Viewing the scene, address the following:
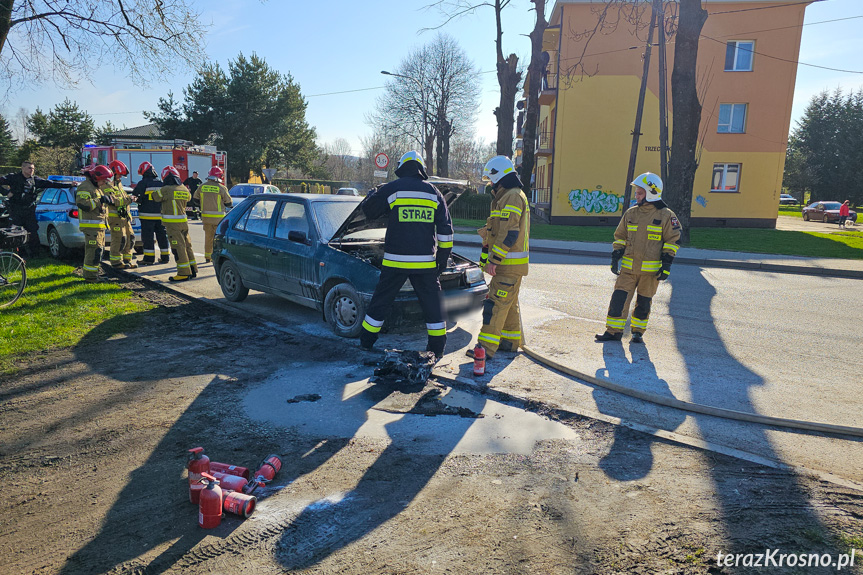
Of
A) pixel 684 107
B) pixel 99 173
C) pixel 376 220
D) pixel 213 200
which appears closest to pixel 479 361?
pixel 376 220

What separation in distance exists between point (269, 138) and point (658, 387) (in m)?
42.9

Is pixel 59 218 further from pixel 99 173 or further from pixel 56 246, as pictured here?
pixel 99 173

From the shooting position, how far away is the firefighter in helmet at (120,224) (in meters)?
9.93

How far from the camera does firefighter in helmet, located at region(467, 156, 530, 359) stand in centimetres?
553

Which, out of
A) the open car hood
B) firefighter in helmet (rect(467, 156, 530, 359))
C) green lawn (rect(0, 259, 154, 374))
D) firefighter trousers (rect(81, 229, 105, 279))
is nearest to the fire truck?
green lawn (rect(0, 259, 154, 374))

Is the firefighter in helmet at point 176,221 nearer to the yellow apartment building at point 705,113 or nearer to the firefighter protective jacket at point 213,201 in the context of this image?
the firefighter protective jacket at point 213,201

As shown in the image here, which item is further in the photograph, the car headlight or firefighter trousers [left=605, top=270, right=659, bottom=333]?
the car headlight

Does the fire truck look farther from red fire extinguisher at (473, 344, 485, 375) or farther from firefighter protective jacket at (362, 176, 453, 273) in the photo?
red fire extinguisher at (473, 344, 485, 375)

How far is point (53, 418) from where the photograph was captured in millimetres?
4129

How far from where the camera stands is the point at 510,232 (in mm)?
5477

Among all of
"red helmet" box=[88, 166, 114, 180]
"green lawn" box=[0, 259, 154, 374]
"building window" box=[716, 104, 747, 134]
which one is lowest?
"green lawn" box=[0, 259, 154, 374]

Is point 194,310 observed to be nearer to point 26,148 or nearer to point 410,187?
point 410,187

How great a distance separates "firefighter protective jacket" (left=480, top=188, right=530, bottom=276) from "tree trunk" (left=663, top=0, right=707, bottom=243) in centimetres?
1180

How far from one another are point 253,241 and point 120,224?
4.40 metres
